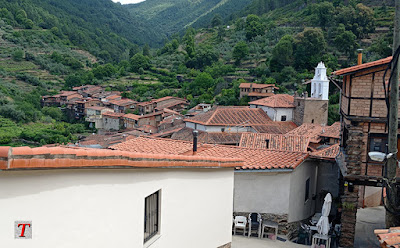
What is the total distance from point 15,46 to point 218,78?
60041 millimetres

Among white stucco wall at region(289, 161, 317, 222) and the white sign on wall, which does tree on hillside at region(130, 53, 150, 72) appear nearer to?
white stucco wall at region(289, 161, 317, 222)

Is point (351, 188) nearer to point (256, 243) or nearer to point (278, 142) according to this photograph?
point (256, 243)

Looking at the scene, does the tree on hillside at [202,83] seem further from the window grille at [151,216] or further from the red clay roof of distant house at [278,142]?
the window grille at [151,216]

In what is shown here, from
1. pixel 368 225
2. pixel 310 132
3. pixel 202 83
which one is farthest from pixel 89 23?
pixel 368 225

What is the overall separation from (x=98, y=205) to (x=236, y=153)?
8208 millimetres

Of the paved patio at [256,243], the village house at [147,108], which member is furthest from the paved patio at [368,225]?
the village house at [147,108]

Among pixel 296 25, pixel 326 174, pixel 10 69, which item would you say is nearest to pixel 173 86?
pixel 296 25

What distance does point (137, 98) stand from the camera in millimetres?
73188

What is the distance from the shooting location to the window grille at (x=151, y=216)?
5820mm

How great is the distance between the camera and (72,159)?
409cm

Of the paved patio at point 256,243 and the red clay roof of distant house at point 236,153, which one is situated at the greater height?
the red clay roof of distant house at point 236,153

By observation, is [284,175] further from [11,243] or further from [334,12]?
[334,12]

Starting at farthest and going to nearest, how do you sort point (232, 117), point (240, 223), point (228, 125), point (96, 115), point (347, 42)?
point (96, 115) → point (347, 42) → point (232, 117) → point (228, 125) → point (240, 223)

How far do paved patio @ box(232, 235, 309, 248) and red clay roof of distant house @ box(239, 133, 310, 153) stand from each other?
8.48 metres
